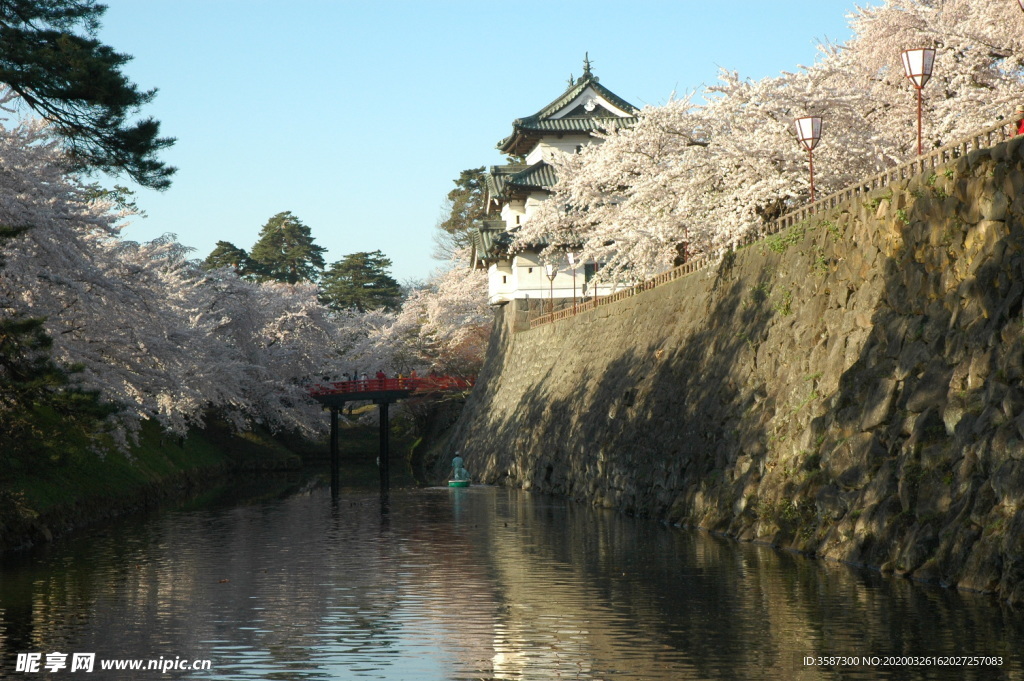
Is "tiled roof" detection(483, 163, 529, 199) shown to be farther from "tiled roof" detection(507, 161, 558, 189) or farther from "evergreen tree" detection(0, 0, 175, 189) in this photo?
"evergreen tree" detection(0, 0, 175, 189)

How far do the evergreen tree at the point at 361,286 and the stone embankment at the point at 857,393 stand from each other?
64135 mm

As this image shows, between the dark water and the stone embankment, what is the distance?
92 centimetres

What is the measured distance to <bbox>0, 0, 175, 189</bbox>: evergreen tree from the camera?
14.2 metres

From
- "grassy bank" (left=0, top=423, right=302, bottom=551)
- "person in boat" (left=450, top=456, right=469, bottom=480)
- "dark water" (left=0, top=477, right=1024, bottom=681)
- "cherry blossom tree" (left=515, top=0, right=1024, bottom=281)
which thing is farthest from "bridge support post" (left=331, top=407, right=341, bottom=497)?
"dark water" (left=0, top=477, right=1024, bottom=681)

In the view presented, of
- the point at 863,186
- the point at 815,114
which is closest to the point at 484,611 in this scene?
the point at 863,186

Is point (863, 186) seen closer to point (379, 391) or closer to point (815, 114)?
point (815, 114)

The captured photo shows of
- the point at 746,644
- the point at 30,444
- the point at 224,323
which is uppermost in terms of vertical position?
the point at 224,323

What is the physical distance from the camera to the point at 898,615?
13492 mm

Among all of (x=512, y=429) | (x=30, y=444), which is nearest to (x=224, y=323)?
(x=512, y=429)

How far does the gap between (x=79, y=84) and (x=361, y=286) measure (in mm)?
82891

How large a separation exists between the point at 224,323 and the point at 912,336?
39662mm

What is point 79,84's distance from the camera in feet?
46.9

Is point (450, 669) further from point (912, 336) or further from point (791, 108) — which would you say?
point (791, 108)

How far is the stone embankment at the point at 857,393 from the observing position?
1500 centimetres
